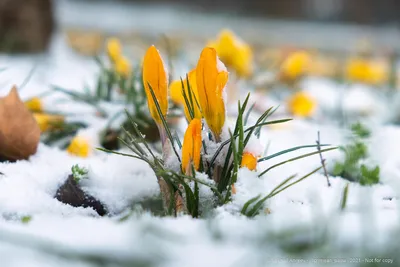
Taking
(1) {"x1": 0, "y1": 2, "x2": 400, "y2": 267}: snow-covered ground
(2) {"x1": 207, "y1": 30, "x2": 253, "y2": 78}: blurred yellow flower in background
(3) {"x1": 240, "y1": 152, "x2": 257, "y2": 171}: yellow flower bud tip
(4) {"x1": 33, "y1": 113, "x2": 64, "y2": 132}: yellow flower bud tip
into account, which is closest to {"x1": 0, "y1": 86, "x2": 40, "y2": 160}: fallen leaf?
(1) {"x1": 0, "y1": 2, "x2": 400, "y2": 267}: snow-covered ground

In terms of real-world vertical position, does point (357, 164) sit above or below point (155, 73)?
below

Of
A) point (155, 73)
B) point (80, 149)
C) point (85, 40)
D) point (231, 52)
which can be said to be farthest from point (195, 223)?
point (85, 40)

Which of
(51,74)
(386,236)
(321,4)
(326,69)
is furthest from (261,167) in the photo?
(321,4)

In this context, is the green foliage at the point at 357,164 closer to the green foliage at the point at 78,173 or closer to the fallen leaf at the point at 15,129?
the green foliage at the point at 78,173

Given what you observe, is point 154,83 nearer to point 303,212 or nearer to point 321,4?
point 303,212

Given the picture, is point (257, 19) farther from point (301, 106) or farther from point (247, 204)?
point (247, 204)

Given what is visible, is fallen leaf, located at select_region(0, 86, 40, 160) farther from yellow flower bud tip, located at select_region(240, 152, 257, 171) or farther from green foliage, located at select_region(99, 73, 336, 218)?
yellow flower bud tip, located at select_region(240, 152, 257, 171)
